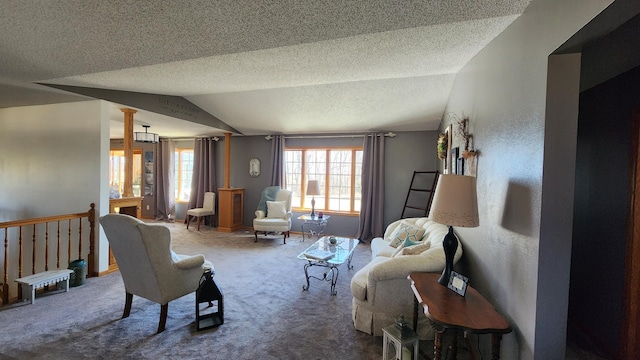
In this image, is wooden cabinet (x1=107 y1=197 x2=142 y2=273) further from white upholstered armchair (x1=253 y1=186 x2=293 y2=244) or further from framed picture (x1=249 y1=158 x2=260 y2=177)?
framed picture (x1=249 y1=158 x2=260 y2=177)

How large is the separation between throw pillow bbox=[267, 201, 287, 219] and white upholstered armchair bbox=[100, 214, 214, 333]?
124 inches

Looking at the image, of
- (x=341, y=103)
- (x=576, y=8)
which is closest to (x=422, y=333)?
(x=576, y=8)

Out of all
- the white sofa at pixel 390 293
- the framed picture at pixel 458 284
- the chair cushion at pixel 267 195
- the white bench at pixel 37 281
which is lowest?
the white bench at pixel 37 281

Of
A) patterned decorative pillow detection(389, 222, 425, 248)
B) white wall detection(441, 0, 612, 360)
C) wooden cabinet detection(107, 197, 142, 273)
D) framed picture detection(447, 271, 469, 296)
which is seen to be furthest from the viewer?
wooden cabinet detection(107, 197, 142, 273)

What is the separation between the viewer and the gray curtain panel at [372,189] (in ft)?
18.2

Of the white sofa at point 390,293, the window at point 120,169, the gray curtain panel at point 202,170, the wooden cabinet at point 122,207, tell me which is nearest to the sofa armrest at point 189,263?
the white sofa at point 390,293

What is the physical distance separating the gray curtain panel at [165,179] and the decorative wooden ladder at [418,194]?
5.68 m

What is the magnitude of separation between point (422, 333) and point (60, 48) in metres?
3.72

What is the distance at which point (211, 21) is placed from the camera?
6.14 feet

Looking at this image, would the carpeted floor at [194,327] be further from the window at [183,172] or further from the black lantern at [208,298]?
the window at [183,172]

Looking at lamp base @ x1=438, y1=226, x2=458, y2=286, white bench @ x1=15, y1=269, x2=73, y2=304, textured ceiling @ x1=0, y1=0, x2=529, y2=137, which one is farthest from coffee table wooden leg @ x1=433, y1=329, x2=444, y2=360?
white bench @ x1=15, y1=269, x2=73, y2=304

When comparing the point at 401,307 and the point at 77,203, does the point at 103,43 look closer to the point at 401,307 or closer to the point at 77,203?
the point at 77,203

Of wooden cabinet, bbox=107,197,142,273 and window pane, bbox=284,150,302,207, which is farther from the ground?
window pane, bbox=284,150,302,207

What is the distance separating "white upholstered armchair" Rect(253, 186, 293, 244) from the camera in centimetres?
536
